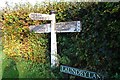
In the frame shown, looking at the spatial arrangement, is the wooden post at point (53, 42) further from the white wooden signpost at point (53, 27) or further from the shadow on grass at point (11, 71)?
the shadow on grass at point (11, 71)

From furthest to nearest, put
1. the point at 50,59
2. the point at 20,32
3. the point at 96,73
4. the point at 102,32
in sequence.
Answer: the point at 20,32 → the point at 50,59 → the point at 102,32 → the point at 96,73

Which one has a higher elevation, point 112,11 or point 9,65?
point 112,11

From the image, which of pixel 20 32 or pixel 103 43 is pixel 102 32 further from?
pixel 20 32

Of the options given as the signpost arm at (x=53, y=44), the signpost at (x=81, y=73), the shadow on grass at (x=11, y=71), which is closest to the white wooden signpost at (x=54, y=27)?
the signpost arm at (x=53, y=44)

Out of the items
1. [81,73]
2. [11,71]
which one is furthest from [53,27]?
[81,73]

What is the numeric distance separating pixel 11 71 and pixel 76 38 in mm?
1630

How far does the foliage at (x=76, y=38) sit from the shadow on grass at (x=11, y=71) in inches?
7.2

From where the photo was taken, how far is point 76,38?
221 inches

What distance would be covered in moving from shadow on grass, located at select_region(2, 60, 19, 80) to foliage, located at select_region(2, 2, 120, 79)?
0.18 metres

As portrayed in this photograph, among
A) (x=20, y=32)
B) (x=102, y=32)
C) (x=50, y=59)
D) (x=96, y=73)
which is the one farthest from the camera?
(x=20, y=32)

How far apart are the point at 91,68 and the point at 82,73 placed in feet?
1.16

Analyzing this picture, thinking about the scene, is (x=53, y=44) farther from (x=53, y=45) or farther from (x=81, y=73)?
(x=81, y=73)

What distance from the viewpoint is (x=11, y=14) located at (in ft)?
23.4

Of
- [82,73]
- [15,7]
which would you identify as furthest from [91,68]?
[15,7]
